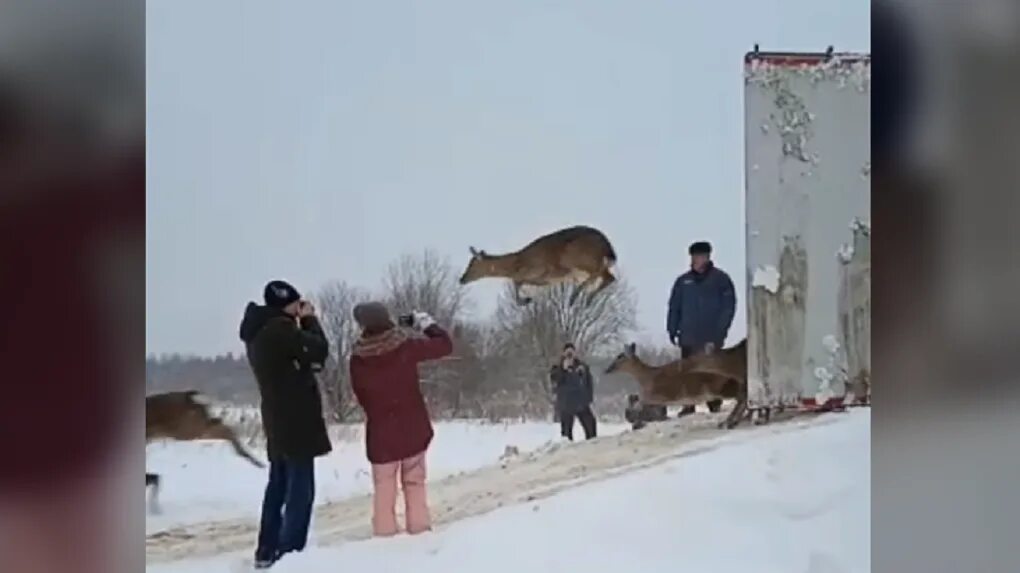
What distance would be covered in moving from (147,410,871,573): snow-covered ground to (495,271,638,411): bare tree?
102 millimetres

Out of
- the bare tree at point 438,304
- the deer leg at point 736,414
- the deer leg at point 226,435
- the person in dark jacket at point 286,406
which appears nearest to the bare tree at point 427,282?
the bare tree at point 438,304

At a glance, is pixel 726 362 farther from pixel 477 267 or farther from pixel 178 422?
pixel 178 422

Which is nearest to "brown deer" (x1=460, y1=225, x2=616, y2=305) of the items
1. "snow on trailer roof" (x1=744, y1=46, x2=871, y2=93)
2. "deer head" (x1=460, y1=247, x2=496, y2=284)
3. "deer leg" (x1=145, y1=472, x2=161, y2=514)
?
"deer head" (x1=460, y1=247, x2=496, y2=284)

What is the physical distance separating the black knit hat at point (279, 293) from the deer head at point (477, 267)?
0.18m

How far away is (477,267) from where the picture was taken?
46.5 inches

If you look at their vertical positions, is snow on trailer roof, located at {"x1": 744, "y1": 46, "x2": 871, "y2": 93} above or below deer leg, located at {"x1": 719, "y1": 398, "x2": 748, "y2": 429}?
above

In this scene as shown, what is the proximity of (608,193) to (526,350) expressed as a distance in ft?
0.63

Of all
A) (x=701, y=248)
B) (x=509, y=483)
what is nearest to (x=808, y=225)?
(x=701, y=248)

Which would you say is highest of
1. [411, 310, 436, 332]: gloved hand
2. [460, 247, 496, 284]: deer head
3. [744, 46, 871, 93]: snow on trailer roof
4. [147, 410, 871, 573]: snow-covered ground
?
[744, 46, 871, 93]: snow on trailer roof

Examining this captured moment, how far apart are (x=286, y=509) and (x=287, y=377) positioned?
0.46ft

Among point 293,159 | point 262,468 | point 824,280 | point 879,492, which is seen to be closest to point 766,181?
point 824,280

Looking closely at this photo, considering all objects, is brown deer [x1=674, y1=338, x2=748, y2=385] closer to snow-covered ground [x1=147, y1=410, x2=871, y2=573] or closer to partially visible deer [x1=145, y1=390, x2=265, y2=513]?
snow-covered ground [x1=147, y1=410, x2=871, y2=573]

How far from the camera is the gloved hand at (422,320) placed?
117 cm

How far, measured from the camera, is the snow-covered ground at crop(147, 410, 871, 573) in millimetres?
1188
